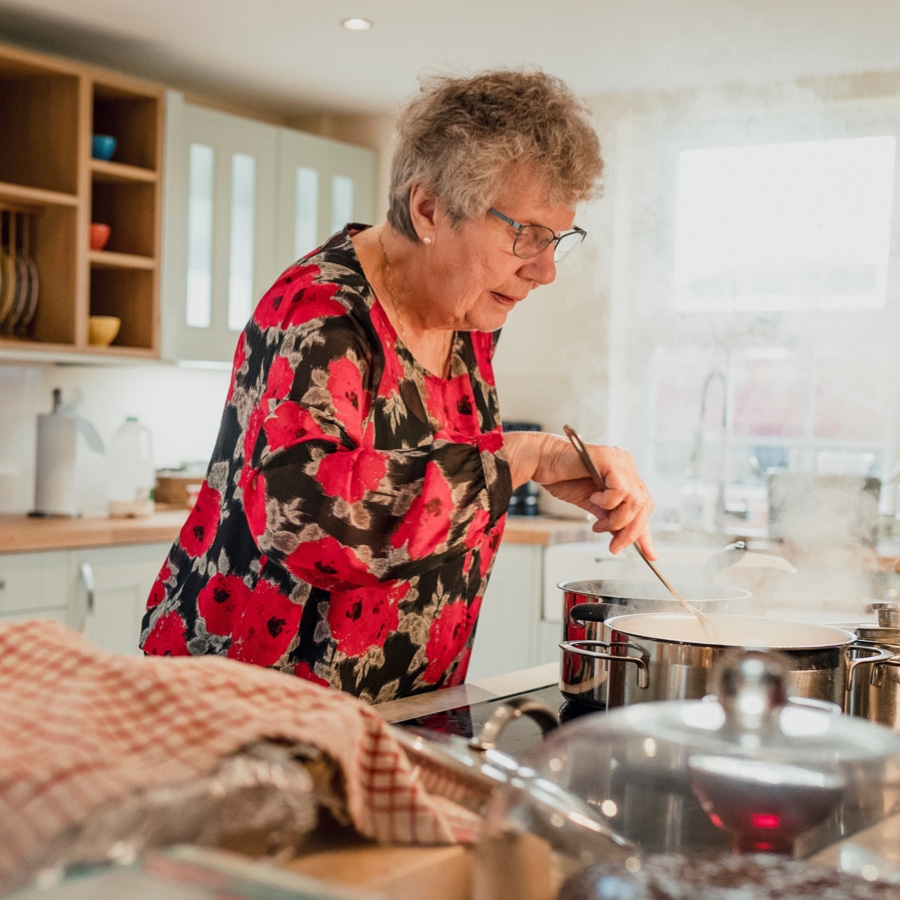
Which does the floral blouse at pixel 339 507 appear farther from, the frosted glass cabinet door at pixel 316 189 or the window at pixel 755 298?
the frosted glass cabinet door at pixel 316 189

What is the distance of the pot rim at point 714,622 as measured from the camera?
1028 mm

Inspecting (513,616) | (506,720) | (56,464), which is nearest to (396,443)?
(506,720)

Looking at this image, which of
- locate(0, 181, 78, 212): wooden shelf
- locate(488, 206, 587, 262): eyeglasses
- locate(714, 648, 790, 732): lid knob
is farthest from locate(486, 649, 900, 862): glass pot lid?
locate(0, 181, 78, 212): wooden shelf

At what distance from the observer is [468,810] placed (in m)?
0.69

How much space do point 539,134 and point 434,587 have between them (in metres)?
0.57

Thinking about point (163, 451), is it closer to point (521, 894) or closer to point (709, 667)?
point (709, 667)

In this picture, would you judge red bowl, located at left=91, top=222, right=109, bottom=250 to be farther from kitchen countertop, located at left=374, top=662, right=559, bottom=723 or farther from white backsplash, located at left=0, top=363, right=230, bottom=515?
kitchen countertop, located at left=374, top=662, right=559, bottom=723

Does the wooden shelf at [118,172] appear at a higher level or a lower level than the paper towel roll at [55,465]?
higher

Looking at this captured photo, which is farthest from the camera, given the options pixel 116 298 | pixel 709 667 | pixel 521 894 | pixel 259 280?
pixel 259 280

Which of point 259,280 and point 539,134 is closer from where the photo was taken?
point 539,134

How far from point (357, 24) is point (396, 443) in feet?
7.83

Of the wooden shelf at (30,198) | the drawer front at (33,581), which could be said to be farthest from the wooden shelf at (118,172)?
the drawer front at (33,581)

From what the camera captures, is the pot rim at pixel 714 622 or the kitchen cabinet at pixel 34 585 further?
the kitchen cabinet at pixel 34 585

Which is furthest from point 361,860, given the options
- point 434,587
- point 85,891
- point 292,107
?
point 292,107
